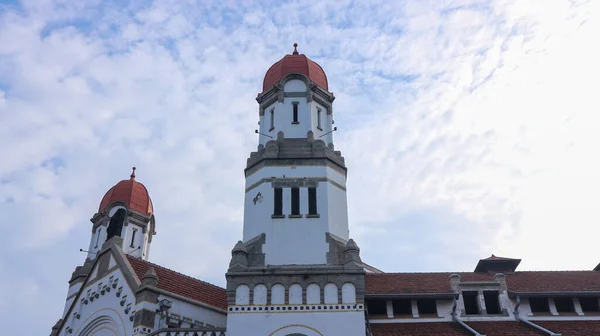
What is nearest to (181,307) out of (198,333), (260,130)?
(198,333)

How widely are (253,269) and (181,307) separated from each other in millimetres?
5569

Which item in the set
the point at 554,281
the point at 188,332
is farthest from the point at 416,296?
the point at 188,332

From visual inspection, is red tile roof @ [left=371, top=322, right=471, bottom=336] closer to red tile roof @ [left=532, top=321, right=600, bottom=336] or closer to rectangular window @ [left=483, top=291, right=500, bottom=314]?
rectangular window @ [left=483, top=291, right=500, bottom=314]

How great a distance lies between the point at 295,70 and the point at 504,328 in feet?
58.3

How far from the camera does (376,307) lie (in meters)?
30.5

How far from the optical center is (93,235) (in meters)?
46.8

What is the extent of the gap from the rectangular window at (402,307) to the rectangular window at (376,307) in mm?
520

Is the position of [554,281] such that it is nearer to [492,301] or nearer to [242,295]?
[492,301]

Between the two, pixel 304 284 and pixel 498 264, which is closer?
pixel 304 284

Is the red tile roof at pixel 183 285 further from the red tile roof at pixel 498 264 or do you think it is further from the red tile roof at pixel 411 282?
the red tile roof at pixel 498 264

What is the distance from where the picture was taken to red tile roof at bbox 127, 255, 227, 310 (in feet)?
102

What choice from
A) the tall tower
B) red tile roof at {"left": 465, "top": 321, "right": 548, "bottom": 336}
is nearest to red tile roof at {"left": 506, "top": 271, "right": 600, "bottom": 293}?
red tile roof at {"left": 465, "top": 321, "right": 548, "bottom": 336}

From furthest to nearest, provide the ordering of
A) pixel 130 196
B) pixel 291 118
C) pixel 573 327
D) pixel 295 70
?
pixel 130 196 < pixel 295 70 < pixel 291 118 < pixel 573 327

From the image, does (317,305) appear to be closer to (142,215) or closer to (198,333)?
(198,333)
